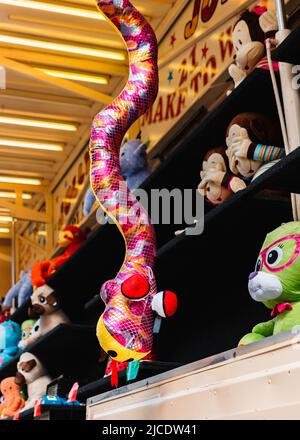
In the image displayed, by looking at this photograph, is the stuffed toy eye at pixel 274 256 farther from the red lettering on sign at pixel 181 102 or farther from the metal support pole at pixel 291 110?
the red lettering on sign at pixel 181 102

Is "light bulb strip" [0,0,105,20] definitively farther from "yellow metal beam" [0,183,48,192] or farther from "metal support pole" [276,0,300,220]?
"yellow metal beam" [0,183,48,192]

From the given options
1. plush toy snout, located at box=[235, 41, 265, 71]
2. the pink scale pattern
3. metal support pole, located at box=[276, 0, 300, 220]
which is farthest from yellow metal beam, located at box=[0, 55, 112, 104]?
metal support pole, located at box=[276, 0, 300, 220]

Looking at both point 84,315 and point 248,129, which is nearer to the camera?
point 248,129

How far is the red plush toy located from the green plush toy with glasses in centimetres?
222

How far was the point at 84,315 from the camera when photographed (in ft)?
14.3

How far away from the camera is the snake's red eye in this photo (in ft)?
8.51

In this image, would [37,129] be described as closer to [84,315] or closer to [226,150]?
[84,315]

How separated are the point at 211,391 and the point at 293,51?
938 millimetres

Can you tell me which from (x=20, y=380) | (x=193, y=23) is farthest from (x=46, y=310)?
(x=193, y=23)

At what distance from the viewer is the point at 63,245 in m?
4.33

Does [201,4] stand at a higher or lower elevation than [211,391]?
higher

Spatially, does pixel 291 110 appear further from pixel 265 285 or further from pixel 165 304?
pixel 165 304
